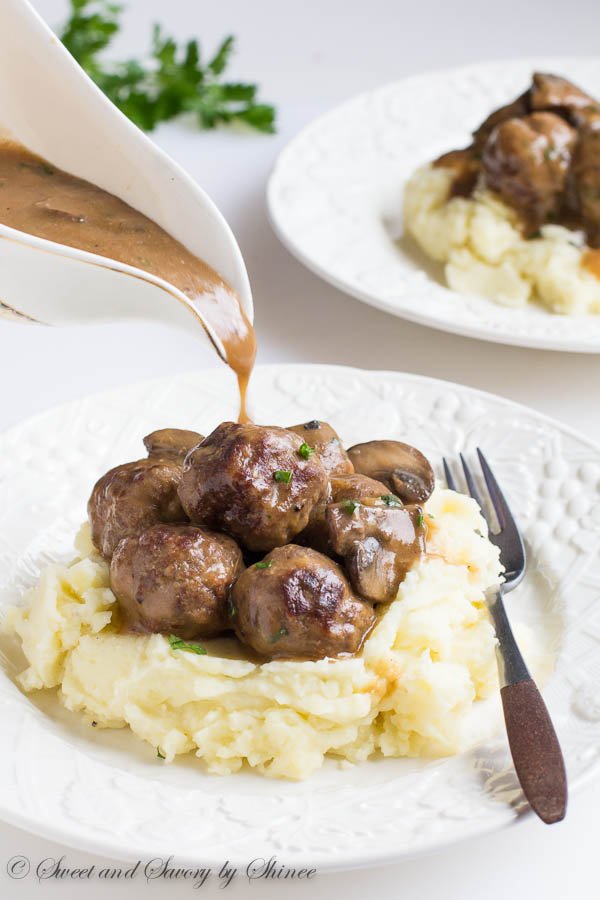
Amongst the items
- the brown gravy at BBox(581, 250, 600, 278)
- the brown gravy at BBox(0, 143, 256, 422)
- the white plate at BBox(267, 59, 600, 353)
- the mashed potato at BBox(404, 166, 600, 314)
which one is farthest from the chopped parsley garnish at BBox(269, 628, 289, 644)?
the brown gravy at BBox(581, 250, 600, 278)

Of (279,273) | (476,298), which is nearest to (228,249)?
(476,298)

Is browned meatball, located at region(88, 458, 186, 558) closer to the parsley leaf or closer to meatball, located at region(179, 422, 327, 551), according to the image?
meatball, located at region(179, 422, 327, 551)

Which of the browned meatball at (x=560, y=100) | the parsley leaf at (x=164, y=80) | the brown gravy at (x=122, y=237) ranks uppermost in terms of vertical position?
the brown gravy at (x=122, y=237)

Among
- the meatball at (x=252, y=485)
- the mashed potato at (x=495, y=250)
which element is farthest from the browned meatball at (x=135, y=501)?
the mashed potato at (x=495, y=250)

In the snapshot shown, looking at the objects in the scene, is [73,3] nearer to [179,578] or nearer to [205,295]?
[205,295]

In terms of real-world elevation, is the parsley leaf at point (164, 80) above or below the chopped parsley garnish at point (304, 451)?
below

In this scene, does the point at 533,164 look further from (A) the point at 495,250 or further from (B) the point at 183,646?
(B) the point at 183,646

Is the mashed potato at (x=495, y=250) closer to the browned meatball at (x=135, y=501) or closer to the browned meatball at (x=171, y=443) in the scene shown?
the browned meatball at (x=171, y=443)

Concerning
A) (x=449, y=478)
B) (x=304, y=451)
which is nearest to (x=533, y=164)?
(x=449, y=478)
